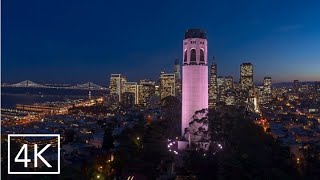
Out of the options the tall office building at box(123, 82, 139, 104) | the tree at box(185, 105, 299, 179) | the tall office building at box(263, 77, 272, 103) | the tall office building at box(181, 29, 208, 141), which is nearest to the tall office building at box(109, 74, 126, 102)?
the tall office building at box(123, 82, 139, 104)

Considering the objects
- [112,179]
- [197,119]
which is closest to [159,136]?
[197,119]

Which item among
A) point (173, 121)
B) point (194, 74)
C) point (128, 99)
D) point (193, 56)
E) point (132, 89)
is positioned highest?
point (193, 56)

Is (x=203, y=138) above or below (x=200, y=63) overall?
below

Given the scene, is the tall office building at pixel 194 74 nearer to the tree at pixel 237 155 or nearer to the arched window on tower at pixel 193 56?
the arched window on tower at pixel 193 56

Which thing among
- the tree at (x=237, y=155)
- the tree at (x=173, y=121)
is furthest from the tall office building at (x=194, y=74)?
the tree at (x=173, y=121)

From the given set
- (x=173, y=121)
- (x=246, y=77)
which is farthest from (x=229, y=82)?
(x=173, y=121)

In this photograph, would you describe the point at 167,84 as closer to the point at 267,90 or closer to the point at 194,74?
the point at 267,90

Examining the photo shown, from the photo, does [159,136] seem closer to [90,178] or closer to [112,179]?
[112,179]
